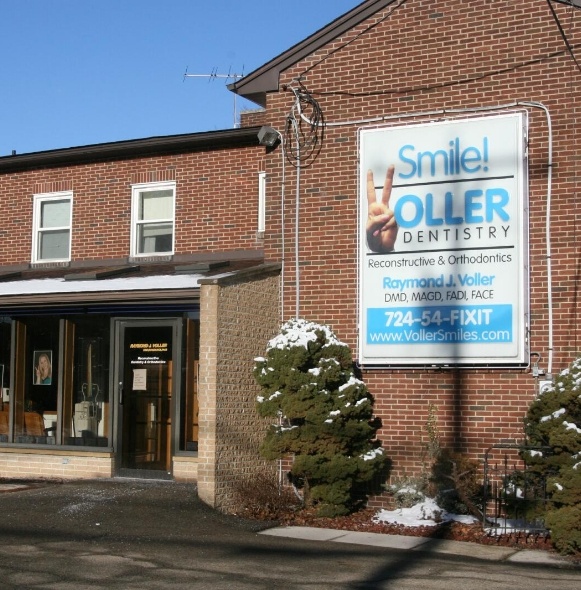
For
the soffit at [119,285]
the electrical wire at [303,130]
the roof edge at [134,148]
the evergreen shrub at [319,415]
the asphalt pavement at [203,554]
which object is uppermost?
the roof edge at [134,148]

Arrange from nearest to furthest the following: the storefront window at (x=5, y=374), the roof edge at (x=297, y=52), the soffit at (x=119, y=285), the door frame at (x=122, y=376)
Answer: the soffit at (x=119, y=285)
the roof edge at (x=297, y=52)
the door frame at (x=122, y=376)
the storefront window at (x=5, y=374)

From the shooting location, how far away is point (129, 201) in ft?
59.0

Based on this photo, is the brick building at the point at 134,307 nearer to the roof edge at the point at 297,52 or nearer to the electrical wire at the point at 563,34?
the roof edge at the point at 297,52

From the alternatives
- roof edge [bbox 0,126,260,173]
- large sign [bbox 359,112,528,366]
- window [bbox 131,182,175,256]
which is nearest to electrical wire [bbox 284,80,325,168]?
large sign [bbox 359,112,528,366]

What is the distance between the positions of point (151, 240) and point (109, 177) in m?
1.49

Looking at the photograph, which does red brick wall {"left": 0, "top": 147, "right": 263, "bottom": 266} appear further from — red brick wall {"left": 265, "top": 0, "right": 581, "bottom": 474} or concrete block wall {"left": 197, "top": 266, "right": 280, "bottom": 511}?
concrete block wall {"left": 197, "top": 266, "right": 280, "bottom": 511}

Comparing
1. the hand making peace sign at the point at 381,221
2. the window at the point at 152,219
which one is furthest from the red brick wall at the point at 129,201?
the hand making peace sign at the point at 381,221

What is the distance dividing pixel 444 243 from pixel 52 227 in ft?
27.6

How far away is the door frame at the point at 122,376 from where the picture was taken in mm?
15320

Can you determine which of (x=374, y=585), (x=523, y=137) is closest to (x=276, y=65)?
(x=523, y=137)

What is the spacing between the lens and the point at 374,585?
902 centimetres

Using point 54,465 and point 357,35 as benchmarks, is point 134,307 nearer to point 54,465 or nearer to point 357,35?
point 54,465

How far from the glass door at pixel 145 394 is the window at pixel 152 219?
224 centimetres

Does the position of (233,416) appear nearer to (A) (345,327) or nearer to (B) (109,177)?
(A) (345,327)
